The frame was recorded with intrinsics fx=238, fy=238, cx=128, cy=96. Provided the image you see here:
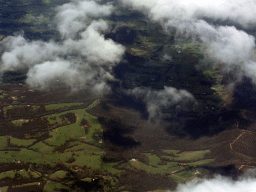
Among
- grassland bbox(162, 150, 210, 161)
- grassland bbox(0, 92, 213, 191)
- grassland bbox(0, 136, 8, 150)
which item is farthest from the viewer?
grassland bbox(0, 136, 8, 150)

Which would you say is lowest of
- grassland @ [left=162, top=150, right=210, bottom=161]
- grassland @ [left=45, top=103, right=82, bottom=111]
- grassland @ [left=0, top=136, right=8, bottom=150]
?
grassland @ [left=0, top=136, right=8, bottom=150]

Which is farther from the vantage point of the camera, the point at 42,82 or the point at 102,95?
the point at 42,82

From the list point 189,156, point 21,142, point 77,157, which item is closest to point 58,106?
point 21,142

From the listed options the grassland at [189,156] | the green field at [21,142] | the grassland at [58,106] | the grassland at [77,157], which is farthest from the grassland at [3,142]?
the grassland at [189,156]

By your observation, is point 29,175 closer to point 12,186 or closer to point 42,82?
point 12,186

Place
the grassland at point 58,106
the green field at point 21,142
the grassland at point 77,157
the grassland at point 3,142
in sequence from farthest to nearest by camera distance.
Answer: the grassland at point 58,106
the green field at point 21,142
the grassland at point 3,142
the grassland at point 77,157

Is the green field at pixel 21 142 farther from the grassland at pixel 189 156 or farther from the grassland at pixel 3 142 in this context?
the grassland at pixel 189 156

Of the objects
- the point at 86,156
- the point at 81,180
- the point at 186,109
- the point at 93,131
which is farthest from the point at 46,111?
the point at 186,109

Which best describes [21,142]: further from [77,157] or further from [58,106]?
[58,106]

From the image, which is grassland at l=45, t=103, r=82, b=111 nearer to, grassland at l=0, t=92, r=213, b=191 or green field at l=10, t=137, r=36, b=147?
grassland at l=0, t=92, r=213, b=191

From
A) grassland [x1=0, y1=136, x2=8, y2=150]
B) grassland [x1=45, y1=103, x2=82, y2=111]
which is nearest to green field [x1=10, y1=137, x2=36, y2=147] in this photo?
grassland [x1=0, y1=136, x2=8, y2=150]

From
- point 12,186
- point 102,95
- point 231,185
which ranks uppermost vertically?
point 102,95
